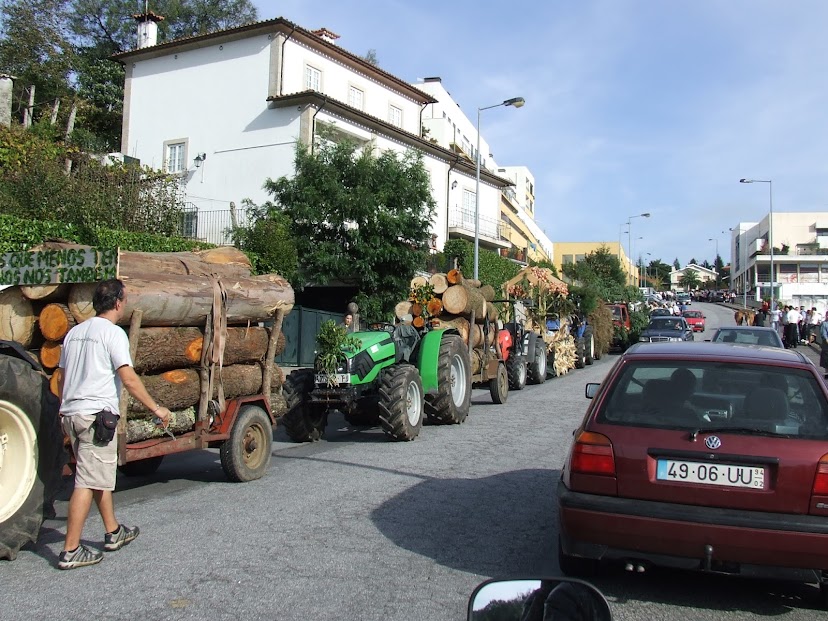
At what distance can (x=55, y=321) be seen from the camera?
19.6 ft

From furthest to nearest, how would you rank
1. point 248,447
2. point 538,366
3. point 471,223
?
point 471,223 < point 538,366 < point 248,447

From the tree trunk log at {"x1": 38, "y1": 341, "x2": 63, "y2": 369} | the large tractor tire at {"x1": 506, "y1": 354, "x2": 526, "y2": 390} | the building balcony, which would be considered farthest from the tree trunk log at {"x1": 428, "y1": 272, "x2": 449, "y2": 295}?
the building balcony

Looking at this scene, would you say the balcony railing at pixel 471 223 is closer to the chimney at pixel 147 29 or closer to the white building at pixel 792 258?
the chimney at pixel 147 29

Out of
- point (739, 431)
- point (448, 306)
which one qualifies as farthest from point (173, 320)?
point (448, 306)

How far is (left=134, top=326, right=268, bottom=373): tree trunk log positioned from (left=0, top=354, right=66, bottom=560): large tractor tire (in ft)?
3.55

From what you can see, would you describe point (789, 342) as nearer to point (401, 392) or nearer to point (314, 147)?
point (314, 147)

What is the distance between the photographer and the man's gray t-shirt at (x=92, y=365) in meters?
4.87

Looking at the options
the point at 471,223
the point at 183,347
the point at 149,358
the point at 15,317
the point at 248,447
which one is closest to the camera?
the point at 15,317

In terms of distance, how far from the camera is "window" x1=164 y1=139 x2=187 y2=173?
94.9ft

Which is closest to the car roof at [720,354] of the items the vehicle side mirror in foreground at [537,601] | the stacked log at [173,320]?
the vehicle side mirror in foreground at [537,601]

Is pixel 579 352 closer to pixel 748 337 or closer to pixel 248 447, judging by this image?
pixel 748 337

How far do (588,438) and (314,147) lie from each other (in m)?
21.4

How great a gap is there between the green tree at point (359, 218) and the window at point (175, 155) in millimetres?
7519

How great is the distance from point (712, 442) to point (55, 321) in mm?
4886
